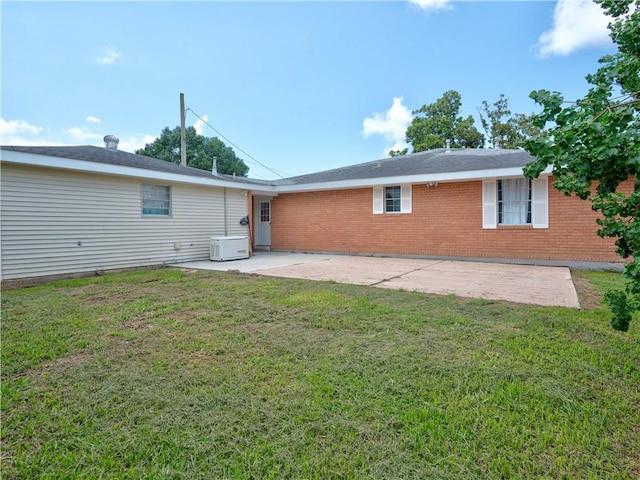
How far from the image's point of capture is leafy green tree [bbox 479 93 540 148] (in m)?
28.1

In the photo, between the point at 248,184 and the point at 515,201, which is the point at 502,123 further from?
the point at 248,184

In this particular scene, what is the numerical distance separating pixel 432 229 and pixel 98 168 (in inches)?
370

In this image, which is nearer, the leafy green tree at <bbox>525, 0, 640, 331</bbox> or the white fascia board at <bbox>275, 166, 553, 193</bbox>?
the leafy green tree at <bbox>525, 0, 640, 331</bbox>

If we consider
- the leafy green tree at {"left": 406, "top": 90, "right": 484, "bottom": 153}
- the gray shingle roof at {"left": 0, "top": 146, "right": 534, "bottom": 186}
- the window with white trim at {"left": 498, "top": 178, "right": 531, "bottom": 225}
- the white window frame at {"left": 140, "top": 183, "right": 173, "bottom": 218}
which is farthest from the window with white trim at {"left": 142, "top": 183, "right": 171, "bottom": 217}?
the leafy green tree at {"left": 406, "top": 90, "right": 484, "bottom": 153}

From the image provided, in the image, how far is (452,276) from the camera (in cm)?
736

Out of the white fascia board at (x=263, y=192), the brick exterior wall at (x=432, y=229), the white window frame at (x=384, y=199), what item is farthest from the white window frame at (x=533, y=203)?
the white fascia board at (x=263, y=192)

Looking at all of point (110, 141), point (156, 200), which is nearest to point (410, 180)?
point (156, 200)

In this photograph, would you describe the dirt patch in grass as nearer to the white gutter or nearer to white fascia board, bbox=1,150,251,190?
the white gutter

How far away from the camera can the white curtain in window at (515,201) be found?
9.44 metres

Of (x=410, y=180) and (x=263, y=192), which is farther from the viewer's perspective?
(x=263, y=192)

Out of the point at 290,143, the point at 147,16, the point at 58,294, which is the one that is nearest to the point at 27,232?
the point at 58,294

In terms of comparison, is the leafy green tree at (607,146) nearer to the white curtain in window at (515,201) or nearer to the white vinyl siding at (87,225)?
the white curtain in window at (515,201)

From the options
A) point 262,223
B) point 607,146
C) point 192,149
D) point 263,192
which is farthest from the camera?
point 192,149

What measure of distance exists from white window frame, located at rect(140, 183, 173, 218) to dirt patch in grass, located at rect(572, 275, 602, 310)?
32.4 feet
